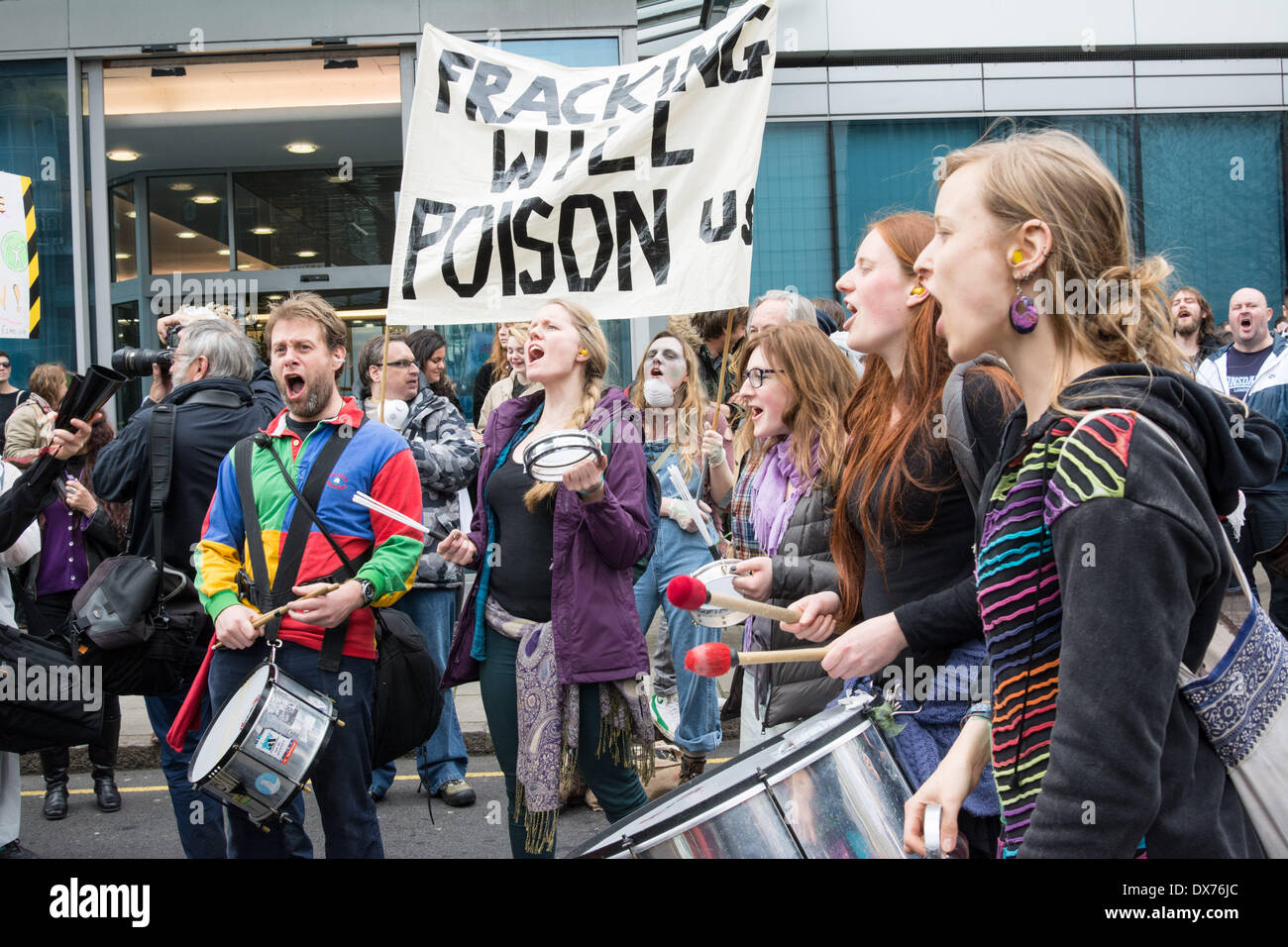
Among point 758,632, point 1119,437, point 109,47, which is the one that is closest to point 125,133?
point 109,47

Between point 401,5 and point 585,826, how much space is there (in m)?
7.97

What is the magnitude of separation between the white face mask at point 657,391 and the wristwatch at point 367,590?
249 centimetres

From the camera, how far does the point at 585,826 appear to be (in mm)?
5281

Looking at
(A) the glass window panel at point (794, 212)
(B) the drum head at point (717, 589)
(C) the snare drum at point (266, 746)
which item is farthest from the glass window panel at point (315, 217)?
(B) the drum head at point (717, 589)

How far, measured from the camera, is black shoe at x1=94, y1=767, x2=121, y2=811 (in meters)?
5.73

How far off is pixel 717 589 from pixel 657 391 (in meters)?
3.05

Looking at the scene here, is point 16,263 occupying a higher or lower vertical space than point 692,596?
higher

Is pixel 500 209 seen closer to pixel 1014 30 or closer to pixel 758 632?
pixel 758 632

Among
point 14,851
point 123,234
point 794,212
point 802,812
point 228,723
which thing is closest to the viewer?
point 802,812

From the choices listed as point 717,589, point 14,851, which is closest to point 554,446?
point 717,589

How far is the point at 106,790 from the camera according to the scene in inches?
227

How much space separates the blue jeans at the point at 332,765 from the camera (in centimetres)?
356

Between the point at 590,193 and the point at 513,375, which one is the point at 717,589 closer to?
the point at 590,193
